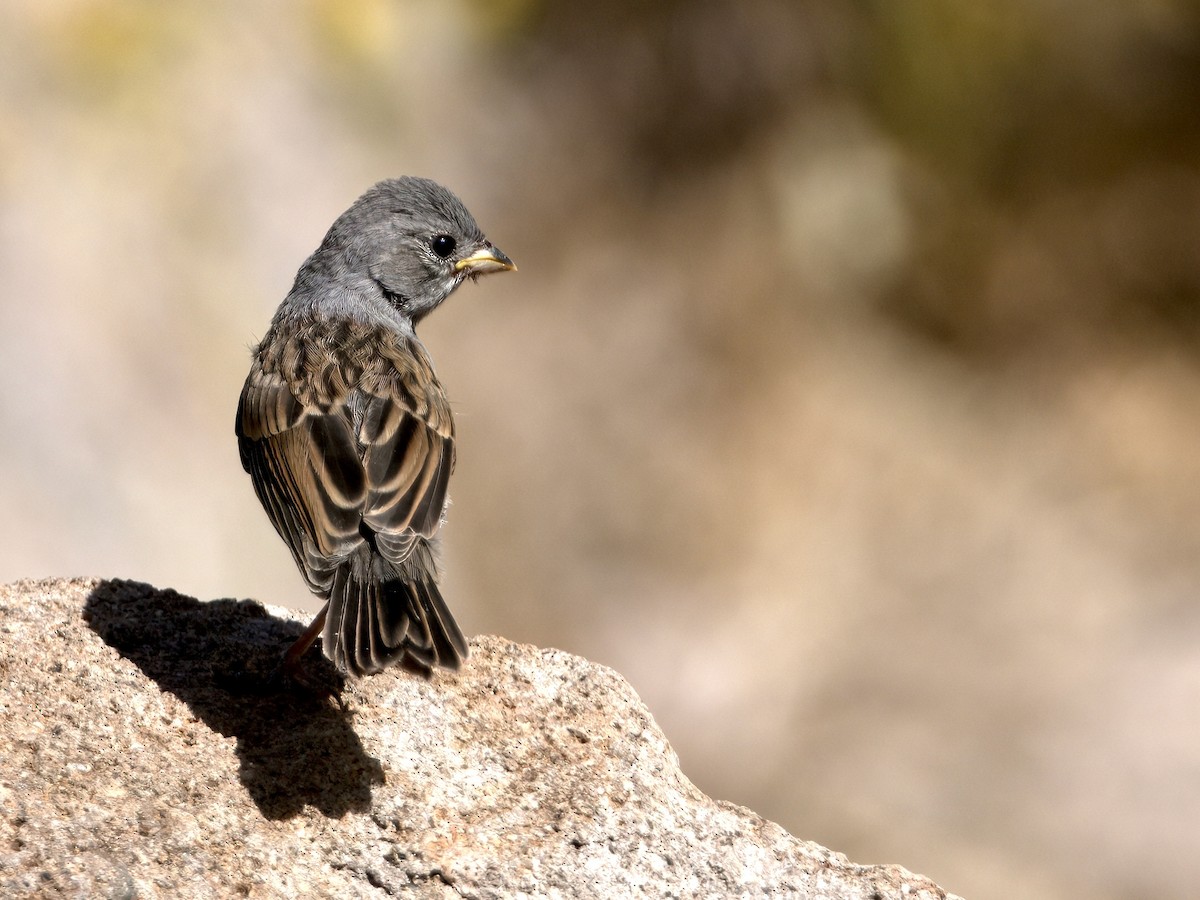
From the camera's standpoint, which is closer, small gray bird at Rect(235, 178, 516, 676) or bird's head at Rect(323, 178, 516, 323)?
small gray bird at Rect(235, 178, 516, 676)

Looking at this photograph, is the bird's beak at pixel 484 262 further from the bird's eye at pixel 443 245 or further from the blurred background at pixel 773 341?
the blurred background at pixel 773 341

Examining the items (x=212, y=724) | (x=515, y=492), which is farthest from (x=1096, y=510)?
(x=212, y=724)

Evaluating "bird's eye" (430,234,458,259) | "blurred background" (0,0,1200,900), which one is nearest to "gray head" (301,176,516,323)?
"bird's eye" (430,234,458,259)

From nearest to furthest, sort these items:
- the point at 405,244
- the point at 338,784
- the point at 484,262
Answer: the point at 338,784, the point at 405,244, the point at 484,262

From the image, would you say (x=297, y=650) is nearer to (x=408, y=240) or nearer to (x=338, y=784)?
(x=338, y=784)

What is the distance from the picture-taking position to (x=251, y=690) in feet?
16.1

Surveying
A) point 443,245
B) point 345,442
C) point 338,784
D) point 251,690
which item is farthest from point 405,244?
point 338,784

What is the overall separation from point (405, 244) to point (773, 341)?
6039mm

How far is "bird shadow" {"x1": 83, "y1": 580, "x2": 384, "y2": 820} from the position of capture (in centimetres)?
437

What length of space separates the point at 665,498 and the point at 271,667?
7077 millimetres

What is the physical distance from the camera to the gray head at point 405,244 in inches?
256

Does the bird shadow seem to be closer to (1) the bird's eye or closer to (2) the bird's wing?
(2) the bird's wing

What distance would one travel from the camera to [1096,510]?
11844 mm

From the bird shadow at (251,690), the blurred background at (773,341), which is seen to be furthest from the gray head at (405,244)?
the blurred background at (773,341)
